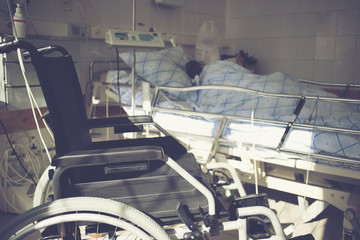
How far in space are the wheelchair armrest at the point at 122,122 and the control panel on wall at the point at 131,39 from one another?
0.52m

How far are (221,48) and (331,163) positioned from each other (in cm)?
274

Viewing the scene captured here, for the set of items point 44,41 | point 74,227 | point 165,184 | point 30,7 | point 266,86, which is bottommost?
point 74,227

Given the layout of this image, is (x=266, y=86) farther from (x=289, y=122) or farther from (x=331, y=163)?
(x=331, y=163)

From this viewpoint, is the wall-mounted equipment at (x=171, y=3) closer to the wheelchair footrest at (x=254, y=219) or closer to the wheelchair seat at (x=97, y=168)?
the wheelchair seat at (x=97, y=168)

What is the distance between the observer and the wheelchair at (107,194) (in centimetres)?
103

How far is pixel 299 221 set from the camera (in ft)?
6.56

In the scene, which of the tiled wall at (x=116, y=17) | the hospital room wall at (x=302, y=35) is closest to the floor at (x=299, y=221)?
the tiled wall at (x=116, y=17)

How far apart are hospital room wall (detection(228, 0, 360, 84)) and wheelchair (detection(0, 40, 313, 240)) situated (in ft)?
8.83

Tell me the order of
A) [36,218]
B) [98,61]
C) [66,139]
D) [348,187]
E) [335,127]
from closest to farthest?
[36,218] < [66,139] < [335,127] < [348,187] < [98,61]

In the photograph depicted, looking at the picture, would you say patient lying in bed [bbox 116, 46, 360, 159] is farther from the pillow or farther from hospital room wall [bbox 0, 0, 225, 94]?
hospital room wall [bbox 0, 0, 225, 94]

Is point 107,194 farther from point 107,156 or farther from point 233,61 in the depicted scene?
point 233,61

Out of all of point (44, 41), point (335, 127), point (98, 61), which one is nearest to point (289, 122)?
point (335, 127)

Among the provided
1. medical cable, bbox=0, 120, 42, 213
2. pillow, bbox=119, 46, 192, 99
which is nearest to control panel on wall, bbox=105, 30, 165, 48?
pillow, bbox=119, 46, 192, 99

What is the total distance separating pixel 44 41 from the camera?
1.96m
